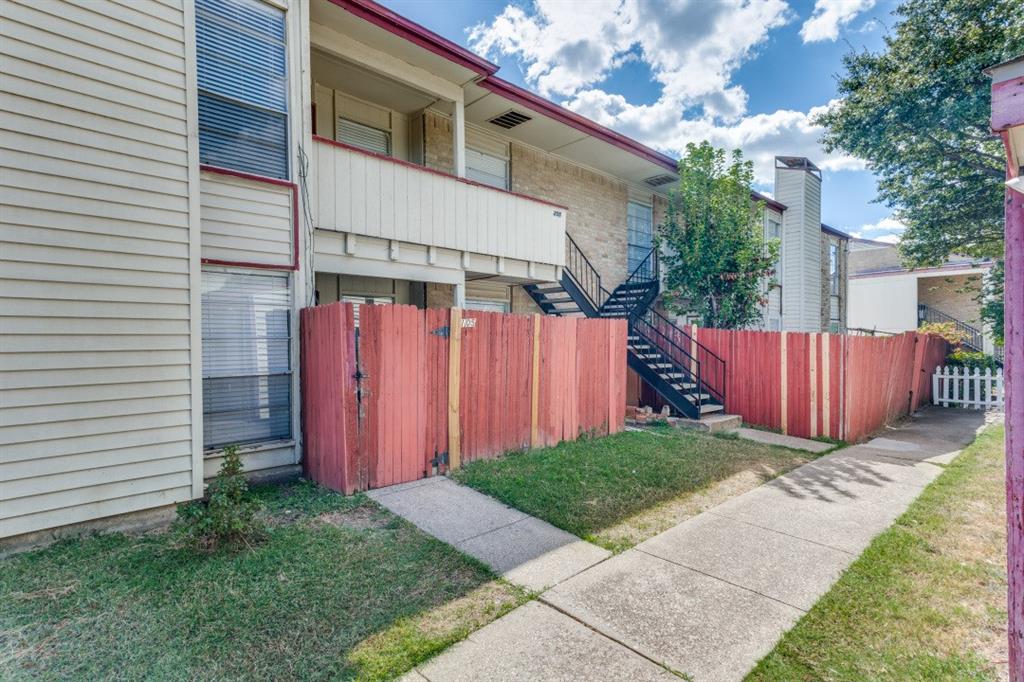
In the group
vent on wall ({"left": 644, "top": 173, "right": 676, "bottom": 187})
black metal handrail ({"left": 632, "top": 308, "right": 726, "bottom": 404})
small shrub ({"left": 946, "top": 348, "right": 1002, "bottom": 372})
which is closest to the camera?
black metal handrail ({"left": 632, "top": 308, "right": 726, "bottom": 404})

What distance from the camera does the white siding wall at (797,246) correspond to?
728 inches

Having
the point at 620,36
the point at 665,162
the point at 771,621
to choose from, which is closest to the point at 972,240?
the point at 665,162

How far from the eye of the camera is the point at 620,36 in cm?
1255

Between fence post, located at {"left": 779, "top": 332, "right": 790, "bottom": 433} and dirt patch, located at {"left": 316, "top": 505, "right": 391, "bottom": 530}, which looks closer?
dirt patch, located at {"left": 316, "top": 505, "right": 391, "bottom": 530}

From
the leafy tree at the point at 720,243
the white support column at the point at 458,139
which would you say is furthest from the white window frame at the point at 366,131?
the leafy tree at the point at 720,243

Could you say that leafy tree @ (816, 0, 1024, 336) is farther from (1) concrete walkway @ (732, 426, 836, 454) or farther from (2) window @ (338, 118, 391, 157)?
(2) window @ (338, 118, 391, 157)

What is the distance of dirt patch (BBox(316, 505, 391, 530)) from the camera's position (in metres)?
4.34

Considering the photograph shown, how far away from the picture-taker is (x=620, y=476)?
19.0ft

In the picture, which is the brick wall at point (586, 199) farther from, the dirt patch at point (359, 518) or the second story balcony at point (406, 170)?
the dirt patch at point (359, 518)

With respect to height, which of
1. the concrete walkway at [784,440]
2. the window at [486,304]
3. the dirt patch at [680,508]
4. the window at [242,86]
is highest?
the window at [242,86]

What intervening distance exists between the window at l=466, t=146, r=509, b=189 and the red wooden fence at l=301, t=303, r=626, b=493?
4537 mm

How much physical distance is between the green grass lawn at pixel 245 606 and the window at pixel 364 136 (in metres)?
6.83

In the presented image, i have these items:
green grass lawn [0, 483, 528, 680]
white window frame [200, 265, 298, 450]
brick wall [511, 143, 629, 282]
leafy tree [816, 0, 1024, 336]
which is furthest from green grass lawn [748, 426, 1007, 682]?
leafy tree [816, 0, 1024, 336]

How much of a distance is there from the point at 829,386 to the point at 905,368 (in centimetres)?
441
